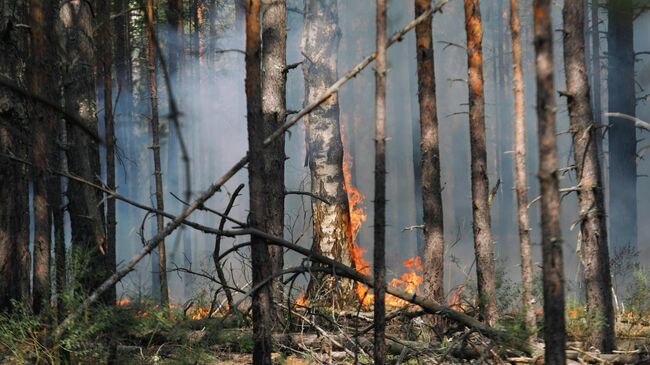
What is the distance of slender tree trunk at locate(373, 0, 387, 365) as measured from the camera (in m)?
6.29

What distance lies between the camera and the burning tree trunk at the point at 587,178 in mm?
9023

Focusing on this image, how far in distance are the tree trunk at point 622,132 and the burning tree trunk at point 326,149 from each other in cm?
1054

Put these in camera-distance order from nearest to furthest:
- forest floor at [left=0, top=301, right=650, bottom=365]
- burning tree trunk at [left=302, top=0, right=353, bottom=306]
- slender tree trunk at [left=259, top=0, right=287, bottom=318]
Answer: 1. forest floor at [left=0, top=301, right=650, bottom=365]
2. slender tree trunk at [left=259, top=0, right=287, bottom=318]
3. burning tree trunk at [left=302, top=0, right=353, bottom=306]

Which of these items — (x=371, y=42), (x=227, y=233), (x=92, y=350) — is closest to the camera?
(x=227, y=233)

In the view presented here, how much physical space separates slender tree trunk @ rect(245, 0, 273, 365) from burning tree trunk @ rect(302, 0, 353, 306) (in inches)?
221

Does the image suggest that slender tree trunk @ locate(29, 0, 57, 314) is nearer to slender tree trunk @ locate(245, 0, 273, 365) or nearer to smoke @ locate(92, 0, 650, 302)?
slender tree trunk @ locate(245, 0, 273, 365)

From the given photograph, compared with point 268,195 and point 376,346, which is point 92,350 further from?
point 268,195

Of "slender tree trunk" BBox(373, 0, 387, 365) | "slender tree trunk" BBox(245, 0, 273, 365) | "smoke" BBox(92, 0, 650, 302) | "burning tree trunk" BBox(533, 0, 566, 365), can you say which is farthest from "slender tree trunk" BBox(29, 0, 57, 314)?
"smoke" BBox(92, 0, 650, 302)

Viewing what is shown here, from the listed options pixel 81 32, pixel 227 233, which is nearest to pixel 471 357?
pixel 227 233

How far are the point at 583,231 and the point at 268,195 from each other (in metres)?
4.33

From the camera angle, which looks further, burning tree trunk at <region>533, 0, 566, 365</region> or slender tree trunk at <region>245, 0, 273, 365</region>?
slender tree trunk at <region>245, 0, 273, 365</region>

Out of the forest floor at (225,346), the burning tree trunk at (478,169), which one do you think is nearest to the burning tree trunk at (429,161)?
the burning tree trunk at (478,169)

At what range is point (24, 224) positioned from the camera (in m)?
10.3

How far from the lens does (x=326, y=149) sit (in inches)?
589
